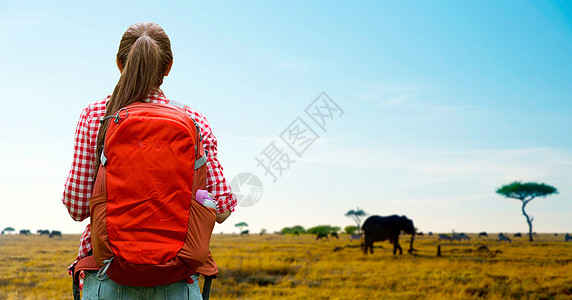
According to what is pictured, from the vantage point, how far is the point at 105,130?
6.13ft

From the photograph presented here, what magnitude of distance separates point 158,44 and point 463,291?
972 centimetres

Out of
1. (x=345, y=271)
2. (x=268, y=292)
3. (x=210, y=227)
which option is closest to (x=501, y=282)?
(x=345, y=271)

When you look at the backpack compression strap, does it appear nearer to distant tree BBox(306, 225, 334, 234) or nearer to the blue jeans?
the blue jeans

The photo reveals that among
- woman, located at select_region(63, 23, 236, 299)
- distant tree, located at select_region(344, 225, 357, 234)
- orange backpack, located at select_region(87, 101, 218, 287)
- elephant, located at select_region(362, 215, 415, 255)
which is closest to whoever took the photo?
orange backpack, located at select_region(87, 101, 218, 287)

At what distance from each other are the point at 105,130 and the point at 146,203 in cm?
38

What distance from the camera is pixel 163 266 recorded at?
1725mm

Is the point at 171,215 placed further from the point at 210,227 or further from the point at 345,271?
the point at 345,271

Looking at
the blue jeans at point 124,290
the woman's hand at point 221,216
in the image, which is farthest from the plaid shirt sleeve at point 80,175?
the woman's hand at point 221,216

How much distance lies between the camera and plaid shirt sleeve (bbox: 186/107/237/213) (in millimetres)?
2008

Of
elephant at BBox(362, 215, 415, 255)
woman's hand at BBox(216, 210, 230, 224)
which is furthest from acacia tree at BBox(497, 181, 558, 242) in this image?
woman's hand at BBox(216, 210, 230, 224)

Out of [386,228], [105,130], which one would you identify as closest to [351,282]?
[105,130]

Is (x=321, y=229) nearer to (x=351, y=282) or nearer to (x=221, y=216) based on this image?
(x=351, y=282)

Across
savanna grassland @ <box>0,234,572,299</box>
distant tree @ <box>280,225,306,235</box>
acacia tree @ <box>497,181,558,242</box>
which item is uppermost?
acacia tree @ <box>497,181,558,242</box>

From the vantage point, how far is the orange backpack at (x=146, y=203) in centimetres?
172
